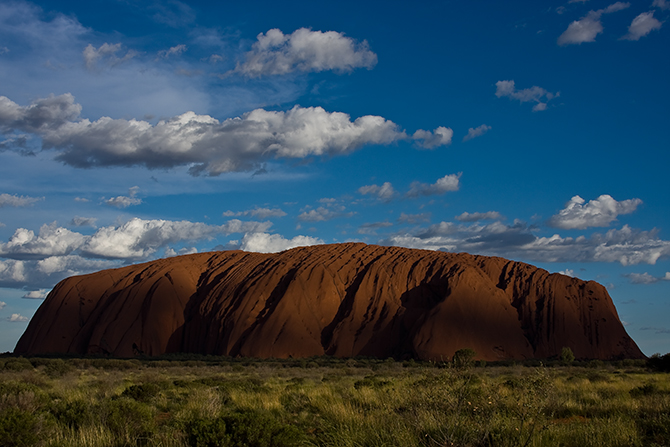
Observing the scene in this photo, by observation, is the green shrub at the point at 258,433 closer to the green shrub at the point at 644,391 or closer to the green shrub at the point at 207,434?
the green shrub at the point at 207,434

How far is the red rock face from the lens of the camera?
193ft

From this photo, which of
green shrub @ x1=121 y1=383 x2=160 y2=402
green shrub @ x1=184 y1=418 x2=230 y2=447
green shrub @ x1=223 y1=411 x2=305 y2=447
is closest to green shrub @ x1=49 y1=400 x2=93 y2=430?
green shrub @ x1=184 y1=418 x2=230 y2=447

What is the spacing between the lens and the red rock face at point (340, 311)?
2313 inches

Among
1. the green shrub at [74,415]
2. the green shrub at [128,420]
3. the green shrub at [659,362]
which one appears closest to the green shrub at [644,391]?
the green shrub at [128,420]

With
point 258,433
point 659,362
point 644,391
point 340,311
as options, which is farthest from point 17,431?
point 340,311

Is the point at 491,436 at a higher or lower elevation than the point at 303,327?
higher

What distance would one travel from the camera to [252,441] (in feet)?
23.4

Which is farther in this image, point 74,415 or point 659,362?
point 659,362

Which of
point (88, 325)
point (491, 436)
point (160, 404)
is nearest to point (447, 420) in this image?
point (491, 436)

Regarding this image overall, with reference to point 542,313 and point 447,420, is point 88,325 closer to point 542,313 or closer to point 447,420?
point 542,313

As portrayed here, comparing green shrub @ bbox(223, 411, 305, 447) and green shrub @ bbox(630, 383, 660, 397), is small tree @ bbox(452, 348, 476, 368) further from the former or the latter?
green shrub @ bbox(630, 383, 660, 397)

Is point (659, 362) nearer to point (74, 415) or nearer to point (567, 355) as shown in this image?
point (567, 355)

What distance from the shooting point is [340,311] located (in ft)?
215

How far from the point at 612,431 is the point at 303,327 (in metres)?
55.1
